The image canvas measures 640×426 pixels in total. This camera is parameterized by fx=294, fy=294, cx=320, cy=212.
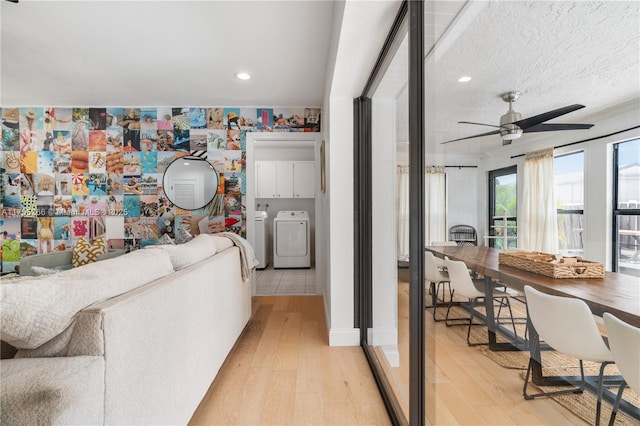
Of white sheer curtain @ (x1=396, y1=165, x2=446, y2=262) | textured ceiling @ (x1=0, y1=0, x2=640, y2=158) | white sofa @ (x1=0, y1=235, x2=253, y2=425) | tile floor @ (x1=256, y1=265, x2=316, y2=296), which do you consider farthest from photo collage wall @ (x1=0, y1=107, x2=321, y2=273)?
white sheer curtain @ (x1=396, y1=165, x2=446, y2=262)

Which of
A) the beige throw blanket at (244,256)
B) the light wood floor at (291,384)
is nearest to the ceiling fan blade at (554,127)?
the light wood floor at (291,384)

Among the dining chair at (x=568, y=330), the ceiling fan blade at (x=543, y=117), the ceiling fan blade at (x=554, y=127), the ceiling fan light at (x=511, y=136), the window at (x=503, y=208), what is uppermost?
the ceiling fan blade at (x=543, y=117)

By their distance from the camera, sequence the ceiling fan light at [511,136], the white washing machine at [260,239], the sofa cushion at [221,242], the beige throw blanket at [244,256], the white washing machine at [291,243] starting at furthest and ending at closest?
1. the white washing machine at [291,243]
2. the white washing machine at [260,239]
3. the beige throw blanket at [244,256]
4. the sofa cushion at [221,242]
5. the ceiling fan light at [511,136]

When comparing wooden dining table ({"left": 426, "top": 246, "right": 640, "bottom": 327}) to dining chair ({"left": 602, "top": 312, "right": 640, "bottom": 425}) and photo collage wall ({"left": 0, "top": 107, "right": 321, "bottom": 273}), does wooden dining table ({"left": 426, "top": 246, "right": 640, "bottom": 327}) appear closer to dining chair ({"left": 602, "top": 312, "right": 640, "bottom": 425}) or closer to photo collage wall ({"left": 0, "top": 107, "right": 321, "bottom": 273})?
dining chair ({"left": 602, "top": 312, "right": 640, "bottom": 425})

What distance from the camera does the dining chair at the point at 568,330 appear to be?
1.38 ft

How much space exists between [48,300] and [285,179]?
4740 mm

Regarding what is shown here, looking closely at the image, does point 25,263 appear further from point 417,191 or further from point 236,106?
point 417,191

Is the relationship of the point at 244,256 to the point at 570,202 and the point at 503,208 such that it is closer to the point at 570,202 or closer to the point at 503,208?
the point at 503,208

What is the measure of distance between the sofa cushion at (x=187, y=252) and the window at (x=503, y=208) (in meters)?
1.42

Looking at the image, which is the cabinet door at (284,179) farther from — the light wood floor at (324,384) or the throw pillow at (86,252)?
the throw pillow at (86,252)

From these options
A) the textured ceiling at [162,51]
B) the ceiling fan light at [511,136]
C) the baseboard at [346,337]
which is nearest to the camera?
the ceiling fan light at [511,136]

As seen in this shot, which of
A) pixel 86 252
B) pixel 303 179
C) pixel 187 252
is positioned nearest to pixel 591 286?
pixel 187 252

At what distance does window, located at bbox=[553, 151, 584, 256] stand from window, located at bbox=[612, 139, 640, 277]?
0.04m

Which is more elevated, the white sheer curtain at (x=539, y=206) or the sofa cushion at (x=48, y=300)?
the white sheer curtain at (x=539, y=206)
